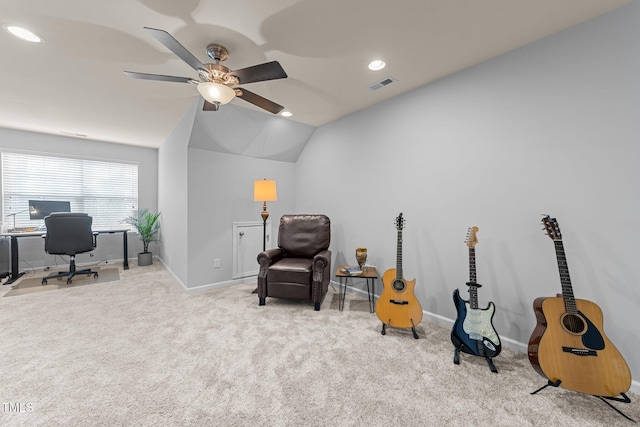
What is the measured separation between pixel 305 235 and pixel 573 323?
8.64ft

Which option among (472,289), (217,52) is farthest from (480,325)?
(217,52)

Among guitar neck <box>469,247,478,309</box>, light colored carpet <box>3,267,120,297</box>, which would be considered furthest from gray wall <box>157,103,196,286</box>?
guitar neck <box>469,247,478,309</box>

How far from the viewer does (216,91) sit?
1.84 metres

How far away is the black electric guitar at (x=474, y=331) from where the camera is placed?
1.83m

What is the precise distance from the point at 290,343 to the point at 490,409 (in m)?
1.41

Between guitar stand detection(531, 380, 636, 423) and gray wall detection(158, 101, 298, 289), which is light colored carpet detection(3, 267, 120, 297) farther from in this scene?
guitar stand detection(531, 380, 636, 423)

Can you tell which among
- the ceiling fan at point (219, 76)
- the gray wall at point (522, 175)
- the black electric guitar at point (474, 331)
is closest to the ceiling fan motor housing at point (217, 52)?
the ceiling fan at point (219, 76)

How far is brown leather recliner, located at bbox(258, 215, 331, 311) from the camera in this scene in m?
2.83

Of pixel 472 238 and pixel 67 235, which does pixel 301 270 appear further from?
pixel 67 235

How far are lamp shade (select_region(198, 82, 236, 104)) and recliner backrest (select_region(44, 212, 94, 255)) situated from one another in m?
3.58

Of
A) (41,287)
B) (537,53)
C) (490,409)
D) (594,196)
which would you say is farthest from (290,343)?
(41,287)

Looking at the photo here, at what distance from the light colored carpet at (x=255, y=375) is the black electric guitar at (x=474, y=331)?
111 mm

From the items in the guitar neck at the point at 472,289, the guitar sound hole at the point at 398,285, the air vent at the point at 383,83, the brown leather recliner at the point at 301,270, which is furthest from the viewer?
the brown leather recliner at the point at 301,270

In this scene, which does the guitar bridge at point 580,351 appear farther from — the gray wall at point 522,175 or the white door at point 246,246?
the white door at point 246,246
